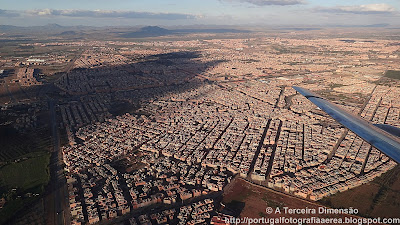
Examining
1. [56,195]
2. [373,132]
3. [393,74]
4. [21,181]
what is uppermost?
[373,132]

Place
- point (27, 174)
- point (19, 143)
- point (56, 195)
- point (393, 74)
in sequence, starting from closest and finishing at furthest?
point (56, 195) → point (27, 174) → point (19, 143) → point (393, 74)

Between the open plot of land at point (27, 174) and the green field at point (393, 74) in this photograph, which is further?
the green field at point (393, 74)

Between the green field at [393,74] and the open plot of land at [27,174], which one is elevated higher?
the green field at [393,74]

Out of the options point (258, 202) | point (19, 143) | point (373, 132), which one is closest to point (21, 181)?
point (19, 143)

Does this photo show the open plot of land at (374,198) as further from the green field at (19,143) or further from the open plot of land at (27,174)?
the green field at (19,143)

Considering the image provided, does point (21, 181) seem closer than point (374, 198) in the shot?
No

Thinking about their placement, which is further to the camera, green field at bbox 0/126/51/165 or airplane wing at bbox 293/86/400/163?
green field at bbox 0/126/51/165

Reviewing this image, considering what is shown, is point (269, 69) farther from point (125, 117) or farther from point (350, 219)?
point (350, 219)

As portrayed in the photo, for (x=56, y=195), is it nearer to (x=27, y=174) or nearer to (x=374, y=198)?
(x=27, y=174)

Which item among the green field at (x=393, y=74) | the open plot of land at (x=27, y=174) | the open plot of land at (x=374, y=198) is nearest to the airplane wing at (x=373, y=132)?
the open plot of land at (x=374, y=198)

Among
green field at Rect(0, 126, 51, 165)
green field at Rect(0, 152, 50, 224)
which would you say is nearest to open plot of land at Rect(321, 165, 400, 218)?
green field at Rect(0, 152, 50, 224)

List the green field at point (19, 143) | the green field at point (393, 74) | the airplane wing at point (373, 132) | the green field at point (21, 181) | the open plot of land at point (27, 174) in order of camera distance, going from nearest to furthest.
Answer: the airplane wing at point (373, 132) < the green field at point (21, 181) < the open plot of land at point (27, 174) < the green field at point (19, 143) < the green field at point (393, 74)

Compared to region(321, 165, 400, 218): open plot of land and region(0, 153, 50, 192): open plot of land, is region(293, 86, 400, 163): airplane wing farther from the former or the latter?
region(0, 153, 50, 192): open plot of land

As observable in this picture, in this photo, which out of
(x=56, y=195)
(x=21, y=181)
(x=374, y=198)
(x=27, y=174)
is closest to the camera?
(x=374, y=198)
